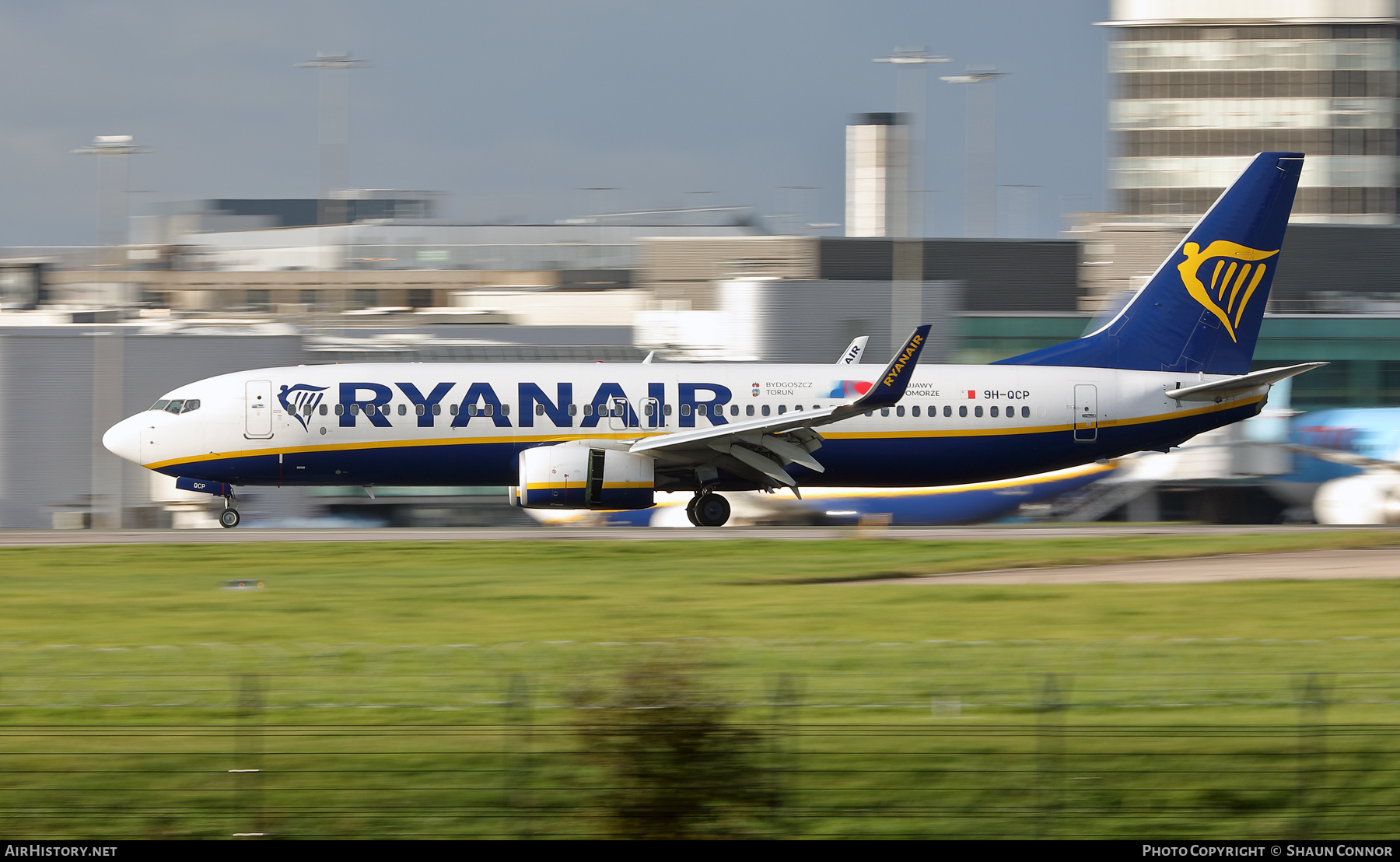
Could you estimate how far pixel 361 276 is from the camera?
13150 cm

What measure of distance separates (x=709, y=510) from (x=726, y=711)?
A: 2459 cm

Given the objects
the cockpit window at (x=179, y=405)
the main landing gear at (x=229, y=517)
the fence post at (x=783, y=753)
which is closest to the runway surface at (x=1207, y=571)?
the fence post at (x=783, y=753)

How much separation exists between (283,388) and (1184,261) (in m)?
21.4

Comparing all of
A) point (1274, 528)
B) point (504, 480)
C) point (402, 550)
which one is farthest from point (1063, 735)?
point (1274, 528)

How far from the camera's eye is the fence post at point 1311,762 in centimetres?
1134

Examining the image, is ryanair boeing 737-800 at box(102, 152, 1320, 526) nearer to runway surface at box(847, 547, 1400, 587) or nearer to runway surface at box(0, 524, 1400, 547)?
runway surface at box(0, 524, 1400, 547)

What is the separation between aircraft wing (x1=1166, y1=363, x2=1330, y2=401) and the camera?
113 ft

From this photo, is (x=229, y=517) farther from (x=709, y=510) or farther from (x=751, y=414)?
(x=751, y=414)

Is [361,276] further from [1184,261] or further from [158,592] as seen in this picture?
[158,592]

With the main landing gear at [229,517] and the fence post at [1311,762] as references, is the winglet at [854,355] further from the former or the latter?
the fence post at [1311,762]

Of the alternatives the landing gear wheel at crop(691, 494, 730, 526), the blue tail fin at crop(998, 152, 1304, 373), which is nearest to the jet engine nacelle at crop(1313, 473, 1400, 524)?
the blue tail fin at crop(998, 152, 1304, 373)

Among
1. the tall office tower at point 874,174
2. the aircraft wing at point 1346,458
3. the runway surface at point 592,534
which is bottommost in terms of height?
the runway surface at point 592,534

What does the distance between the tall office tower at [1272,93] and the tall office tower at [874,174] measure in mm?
21821

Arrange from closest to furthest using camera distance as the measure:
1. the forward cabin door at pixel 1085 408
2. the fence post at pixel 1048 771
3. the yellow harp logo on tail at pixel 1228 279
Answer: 1. the fence post at pixel 1048 771
2. the forward cabin door at pixel 1085 408
3. the yellow harp logo on tail at pixel 1228 279
